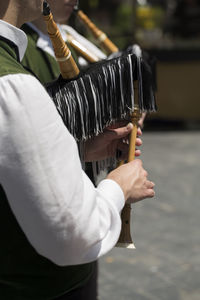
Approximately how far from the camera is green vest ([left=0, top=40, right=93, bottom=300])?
115cm

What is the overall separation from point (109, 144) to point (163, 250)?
267 centimetres

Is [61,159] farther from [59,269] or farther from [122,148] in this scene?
[122,148]

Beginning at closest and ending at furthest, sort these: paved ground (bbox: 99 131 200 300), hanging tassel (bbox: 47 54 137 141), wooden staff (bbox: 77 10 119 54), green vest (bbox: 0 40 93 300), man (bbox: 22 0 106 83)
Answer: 1. green vest (bbox: 0 40 93 300)
2. hanging tassel (bbox: 47 54 137 141)
3. man (bbox: 22 0 106 83)
4. wooden staff (bbox: 77 10 119 54)
5. paved ground (bbox: 99 131 200 300)

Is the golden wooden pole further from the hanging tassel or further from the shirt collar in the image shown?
the shirt collar

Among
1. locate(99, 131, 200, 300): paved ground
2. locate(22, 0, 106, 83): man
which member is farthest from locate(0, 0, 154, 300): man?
locate(99, 131, 200, 300): paved ground

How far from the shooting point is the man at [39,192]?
101cm

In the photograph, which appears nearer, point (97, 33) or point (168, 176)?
point (97, 33)

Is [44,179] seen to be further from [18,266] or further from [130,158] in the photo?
[130,158]

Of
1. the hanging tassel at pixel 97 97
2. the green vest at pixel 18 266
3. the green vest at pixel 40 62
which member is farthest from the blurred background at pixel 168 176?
the green vest at pixel 18 266

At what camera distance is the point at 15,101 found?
1.00 m

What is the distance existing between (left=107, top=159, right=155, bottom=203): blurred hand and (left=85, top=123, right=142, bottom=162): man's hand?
0.63ft

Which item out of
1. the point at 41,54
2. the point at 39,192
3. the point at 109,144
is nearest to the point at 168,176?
the point at 41,54

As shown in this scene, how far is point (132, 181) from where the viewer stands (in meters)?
1.22

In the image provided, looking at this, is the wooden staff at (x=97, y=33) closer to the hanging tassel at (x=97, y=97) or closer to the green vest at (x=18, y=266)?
the hanging tassel at (x=97, y=97)
